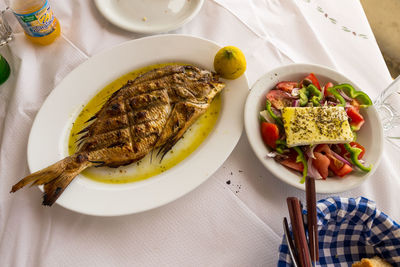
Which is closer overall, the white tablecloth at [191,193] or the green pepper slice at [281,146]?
the white tablecloth at [191,193]

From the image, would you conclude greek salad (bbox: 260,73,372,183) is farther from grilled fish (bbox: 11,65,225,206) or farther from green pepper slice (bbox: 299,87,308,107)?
grilled fish (bbox: 11,65,225,206)

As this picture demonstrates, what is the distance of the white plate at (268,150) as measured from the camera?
1.43m

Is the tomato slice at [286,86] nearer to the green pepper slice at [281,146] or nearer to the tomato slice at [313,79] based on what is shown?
the tomato slice at [313,79]

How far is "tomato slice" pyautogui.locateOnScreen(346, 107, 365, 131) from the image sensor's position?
1574mm

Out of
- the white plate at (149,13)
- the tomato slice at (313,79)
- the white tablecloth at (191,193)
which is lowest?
the white tablecloth at (191,193)

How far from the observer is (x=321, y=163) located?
1.44 metres

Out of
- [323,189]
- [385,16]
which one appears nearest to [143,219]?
[323,189]

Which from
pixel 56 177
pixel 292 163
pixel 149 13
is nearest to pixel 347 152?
pixel 292 163

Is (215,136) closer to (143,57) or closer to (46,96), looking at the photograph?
(143,57)

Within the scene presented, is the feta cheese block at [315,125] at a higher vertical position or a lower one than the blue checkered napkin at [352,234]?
higher

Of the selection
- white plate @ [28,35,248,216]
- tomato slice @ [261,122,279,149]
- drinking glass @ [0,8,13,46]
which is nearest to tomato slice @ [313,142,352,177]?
tomato slice @ [261,122,279,149]

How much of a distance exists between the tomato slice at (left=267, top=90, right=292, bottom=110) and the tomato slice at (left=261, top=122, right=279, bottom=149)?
0.51 feet

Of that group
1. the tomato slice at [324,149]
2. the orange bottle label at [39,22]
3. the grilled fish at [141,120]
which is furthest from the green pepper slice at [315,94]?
the orange bottle label at [39,22]

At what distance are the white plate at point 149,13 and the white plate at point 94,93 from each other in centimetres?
21
